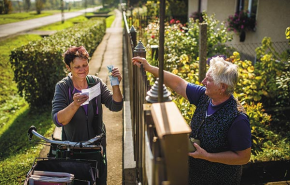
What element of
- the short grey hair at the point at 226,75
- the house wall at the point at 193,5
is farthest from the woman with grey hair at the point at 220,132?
the house wall at the point at 193,5

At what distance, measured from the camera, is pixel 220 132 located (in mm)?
1925

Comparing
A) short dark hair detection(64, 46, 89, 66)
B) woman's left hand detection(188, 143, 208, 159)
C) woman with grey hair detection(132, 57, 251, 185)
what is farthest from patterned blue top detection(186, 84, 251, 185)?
short dark hair detection(64, 46, 89, 66)

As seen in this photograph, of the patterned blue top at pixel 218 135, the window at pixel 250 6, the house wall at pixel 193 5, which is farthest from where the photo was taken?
the house wall at pixel 193 5

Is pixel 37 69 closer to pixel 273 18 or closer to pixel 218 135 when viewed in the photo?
pixel 218 135

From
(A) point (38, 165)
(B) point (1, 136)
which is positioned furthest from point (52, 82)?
(A) point (38, 165)

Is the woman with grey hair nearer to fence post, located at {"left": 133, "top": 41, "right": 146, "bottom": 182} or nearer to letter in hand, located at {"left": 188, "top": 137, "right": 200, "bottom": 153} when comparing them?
letter in hand, located at {"left": 188, "top": 137, "right": 200, "bottom": 153}

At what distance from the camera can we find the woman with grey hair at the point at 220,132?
1.86m

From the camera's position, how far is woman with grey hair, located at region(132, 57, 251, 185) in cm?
186

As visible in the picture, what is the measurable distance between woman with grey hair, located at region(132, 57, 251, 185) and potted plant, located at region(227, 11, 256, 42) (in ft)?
22.8

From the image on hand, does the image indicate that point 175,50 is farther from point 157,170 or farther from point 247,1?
point 157,170

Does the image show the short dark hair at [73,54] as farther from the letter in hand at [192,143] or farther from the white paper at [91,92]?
the letter in hand at [192,143]

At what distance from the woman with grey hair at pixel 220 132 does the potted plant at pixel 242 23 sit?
22.8 ft

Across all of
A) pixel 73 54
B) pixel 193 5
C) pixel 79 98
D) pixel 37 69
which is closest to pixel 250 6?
pixel 193 5

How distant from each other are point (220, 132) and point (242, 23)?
7.33m
